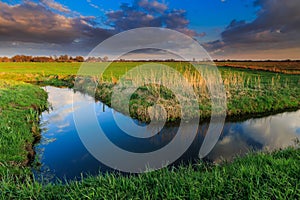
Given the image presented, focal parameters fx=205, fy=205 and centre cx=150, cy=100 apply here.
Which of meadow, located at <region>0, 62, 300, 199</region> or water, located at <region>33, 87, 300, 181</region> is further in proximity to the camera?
water, located at <region>33, 87, 300, 181</region>

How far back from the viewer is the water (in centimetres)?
667

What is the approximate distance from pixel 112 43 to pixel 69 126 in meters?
5.20

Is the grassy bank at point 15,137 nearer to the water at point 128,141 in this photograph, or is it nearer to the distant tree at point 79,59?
the water at point 128,141

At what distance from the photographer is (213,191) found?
3697 mm

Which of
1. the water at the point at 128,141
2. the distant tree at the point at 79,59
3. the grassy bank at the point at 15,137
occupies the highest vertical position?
the distant tree at the point at 79,59

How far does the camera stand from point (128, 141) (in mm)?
8797

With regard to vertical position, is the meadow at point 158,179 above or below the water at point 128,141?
above

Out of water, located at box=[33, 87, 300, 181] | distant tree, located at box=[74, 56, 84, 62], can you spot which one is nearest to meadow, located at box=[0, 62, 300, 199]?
water, located at box=[33, 87, 300, 181]

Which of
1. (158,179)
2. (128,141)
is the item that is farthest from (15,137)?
(158,179)

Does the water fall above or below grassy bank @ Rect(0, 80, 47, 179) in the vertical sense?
below

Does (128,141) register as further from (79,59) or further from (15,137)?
(79,59)

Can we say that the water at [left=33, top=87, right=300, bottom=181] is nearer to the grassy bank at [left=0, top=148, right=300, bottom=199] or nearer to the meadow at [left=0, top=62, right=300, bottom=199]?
the meadow at [left=0, top=62, right=300, bottom=199]

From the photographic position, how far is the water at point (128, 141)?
6.67 metres

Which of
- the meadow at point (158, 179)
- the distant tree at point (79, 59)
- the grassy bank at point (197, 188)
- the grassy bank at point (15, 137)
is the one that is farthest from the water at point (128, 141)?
the distant tree at point (79, 59)
